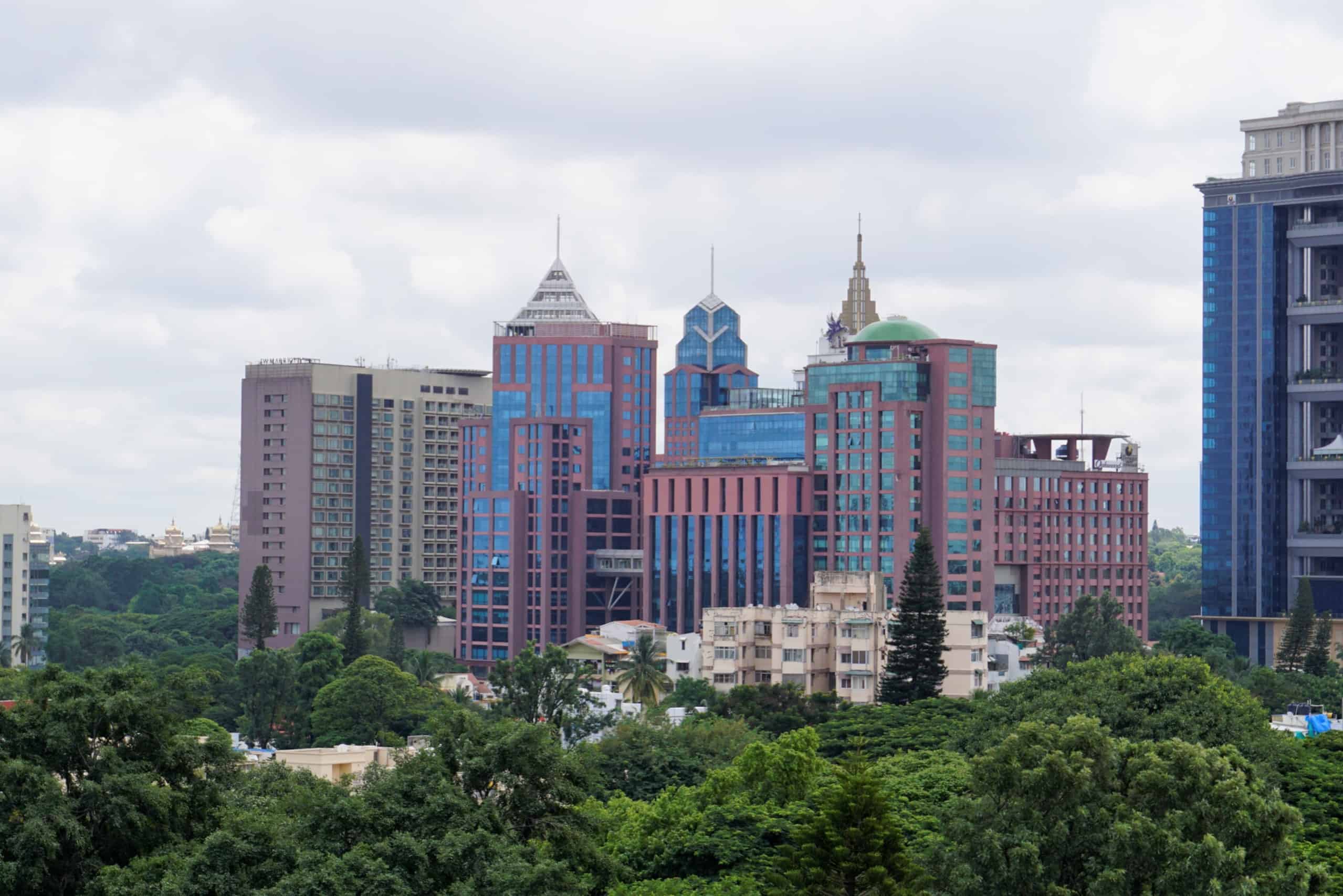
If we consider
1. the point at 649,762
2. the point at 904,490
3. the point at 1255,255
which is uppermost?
the point at 1255,255

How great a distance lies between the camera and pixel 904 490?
625 ft

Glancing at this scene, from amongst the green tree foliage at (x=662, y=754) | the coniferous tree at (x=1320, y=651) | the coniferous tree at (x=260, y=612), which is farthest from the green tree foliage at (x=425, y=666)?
the coniferous tree at (x=1320, y=651)

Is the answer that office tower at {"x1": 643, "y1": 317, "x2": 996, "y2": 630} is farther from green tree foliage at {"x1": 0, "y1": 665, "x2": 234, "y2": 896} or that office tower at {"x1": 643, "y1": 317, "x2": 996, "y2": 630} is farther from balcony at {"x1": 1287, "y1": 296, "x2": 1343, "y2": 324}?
green tree foliage at {"x1": 0, "y1": 665, "x2": 234, "y2": 896}

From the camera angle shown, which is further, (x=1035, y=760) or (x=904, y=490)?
(x=904, y=490)

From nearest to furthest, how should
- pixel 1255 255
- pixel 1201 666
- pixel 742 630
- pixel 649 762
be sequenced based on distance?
pixel 1201 666
pixel 649 762
pixel 742 630
pixel 1255 255

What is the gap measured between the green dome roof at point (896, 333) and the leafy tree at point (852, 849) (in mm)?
126584

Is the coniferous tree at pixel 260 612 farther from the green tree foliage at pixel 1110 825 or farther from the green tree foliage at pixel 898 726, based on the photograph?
the green tree foliage at pixel 1110 825

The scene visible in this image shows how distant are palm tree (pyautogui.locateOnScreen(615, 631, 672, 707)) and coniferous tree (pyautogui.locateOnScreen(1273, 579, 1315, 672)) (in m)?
44.1

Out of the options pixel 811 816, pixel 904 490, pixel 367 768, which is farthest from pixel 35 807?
pixel 904 490

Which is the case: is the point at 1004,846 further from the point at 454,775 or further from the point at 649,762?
the point at 649,762

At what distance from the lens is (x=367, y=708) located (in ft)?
445

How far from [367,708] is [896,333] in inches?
2852

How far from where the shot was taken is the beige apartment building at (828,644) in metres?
136

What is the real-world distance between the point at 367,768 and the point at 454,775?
6.13m
